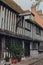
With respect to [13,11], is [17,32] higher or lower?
lower

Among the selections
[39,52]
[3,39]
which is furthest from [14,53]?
[39,52]

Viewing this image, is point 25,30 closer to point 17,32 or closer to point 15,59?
point 17,32

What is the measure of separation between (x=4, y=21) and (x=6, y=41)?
6.16 ft

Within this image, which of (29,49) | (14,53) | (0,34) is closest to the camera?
(0,34)

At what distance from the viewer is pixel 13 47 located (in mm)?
22172

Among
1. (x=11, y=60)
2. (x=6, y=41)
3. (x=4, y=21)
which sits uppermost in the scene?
(x=4, y=21)

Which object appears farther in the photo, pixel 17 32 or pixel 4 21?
pixel 17 32

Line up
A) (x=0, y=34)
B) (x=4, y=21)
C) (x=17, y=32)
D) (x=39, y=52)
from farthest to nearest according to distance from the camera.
Result: (x=39, y=52)
(x=17, y=32)
(x=4, y=21)
(x=0, y=34)

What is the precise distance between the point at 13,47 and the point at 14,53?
0.64 m

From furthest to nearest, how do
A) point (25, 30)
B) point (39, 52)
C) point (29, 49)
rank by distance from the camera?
point (39, 52) < point (29, 49) < point (25, 30)

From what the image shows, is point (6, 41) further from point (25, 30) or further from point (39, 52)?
point (39, 52)

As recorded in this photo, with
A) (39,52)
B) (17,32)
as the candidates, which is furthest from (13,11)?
(39,52)

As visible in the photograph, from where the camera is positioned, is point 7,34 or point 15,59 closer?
point 7,34

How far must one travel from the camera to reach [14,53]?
22.5 m
